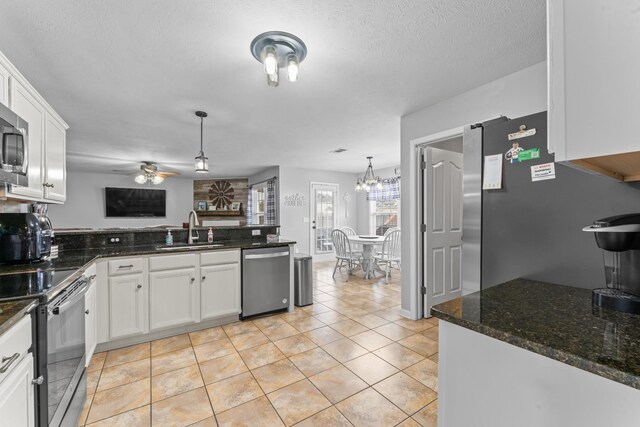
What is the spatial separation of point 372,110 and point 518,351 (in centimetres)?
277

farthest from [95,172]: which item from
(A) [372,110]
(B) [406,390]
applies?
(B) [406,390]

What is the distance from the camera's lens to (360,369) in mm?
2152

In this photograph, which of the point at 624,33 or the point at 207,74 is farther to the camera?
the point at 207,74

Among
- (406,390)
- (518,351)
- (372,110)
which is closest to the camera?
(518,351)

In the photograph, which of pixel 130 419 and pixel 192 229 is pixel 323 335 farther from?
pixel 192 229

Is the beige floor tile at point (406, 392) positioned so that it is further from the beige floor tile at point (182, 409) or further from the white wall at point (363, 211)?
the white wall at point (363, 211)

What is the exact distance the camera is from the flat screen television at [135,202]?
7336mm

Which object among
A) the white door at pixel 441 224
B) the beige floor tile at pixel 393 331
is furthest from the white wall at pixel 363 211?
the beige floor tile at pixel 393 331

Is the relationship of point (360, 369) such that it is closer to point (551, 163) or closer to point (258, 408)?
point (258, 408)

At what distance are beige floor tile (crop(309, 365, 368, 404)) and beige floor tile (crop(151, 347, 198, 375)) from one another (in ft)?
3.43

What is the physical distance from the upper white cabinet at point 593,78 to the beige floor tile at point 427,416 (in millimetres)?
1635

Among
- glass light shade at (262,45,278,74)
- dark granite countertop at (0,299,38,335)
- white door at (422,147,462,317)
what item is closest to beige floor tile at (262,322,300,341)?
white door at (422,147,462,317)

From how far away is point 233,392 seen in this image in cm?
188

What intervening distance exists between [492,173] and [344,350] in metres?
1.86
